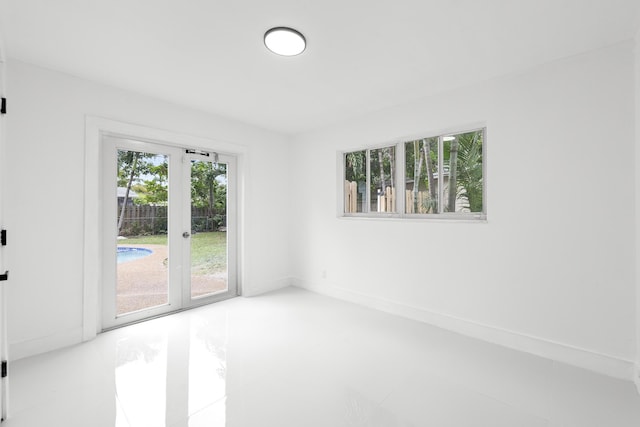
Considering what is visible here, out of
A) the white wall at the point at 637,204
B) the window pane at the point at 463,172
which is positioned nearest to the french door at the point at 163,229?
the window pane at the point at 463,172

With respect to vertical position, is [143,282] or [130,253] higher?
[130,253]

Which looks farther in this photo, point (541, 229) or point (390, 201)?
point (390, 201)

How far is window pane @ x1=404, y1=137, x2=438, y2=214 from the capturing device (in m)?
3.36

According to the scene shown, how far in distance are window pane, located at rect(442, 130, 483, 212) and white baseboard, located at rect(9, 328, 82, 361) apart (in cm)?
398

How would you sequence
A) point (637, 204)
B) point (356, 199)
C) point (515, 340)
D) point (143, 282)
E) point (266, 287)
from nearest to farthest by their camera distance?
point (637, 204) → point (515, 340) → point (143, 282) → point (356, 199) → point (266, 287)

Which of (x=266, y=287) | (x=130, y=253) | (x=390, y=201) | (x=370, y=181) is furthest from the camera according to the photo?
(x=266, y=287)

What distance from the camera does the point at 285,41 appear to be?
7.08 feet

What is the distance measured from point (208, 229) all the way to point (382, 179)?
247 cm

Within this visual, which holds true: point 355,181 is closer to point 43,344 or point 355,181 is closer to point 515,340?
point 515,340

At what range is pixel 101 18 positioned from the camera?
6.33ft

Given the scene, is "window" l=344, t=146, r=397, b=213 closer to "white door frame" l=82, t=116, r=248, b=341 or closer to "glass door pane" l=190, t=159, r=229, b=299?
"glass door pane" l=190, t=159, r=229, b=299

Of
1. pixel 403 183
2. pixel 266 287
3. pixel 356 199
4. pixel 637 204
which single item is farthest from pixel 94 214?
pixel 637 204

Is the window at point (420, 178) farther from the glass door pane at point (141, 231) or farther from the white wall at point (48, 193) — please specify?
the white wall at point (48, 193)

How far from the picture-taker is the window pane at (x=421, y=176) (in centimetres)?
336
